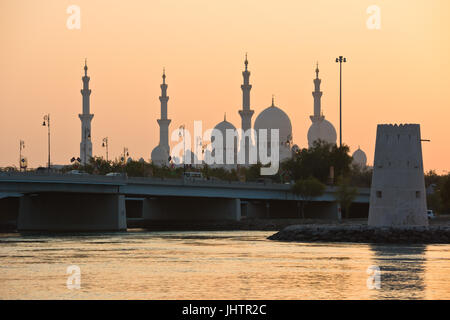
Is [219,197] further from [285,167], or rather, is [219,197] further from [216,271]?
[216,271]

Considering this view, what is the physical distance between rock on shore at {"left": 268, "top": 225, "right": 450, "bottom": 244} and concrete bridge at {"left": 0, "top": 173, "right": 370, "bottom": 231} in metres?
27.1

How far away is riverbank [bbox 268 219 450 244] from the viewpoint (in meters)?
82.5

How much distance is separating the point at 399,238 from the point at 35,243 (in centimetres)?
3000

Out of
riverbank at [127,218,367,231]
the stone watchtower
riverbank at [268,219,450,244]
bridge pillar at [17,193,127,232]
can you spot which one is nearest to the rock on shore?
riverbank at [268,219,450,244]

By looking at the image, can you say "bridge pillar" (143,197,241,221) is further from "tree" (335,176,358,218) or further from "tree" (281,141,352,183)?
"tree" (281,141,352,183)

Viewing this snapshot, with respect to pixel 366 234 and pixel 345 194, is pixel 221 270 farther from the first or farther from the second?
pixel 345 194

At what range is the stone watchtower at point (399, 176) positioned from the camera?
8038 cm

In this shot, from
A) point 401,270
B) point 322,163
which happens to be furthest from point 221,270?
point 322,163

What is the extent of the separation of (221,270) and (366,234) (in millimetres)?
30326

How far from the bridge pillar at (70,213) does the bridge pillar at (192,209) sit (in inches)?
842

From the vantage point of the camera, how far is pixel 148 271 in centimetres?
5675

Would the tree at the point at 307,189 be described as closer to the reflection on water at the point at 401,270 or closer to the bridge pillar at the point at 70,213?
the bridge pillar at the point at 70,213
